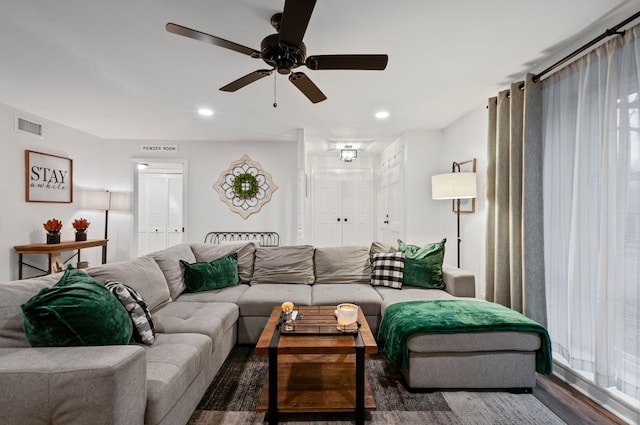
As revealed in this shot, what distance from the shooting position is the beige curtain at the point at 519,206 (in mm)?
2496

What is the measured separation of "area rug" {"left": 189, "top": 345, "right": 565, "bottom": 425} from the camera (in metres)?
1.77

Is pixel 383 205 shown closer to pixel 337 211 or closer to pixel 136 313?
pixel 337 211

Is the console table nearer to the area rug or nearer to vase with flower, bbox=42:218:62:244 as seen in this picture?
vase with flower, bbox=42:218:62:244

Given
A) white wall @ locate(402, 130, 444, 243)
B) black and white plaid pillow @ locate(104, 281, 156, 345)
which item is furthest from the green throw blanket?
white wall @ locate(402, 130, 444, 243)

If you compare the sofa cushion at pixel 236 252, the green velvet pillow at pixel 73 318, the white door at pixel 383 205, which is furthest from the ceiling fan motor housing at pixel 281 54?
the white door at pixel 383 205

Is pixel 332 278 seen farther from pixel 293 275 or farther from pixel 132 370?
pixel 132 370

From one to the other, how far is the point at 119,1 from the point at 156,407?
7.52 feet

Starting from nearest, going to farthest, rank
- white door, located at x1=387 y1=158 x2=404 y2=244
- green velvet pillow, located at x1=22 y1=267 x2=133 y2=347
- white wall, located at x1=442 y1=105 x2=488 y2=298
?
green velvet pillow, located at x1=22 y1=267 x2=133 y2=347 < white wall, located at x1=442 y1=105 x2=488 y2=298 < white door, located at x1=387 y1=158 x2=404 y2=244

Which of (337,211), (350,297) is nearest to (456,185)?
(350,297)

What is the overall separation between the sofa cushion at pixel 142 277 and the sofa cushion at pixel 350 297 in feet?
4.23

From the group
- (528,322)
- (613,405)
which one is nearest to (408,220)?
(528,322)

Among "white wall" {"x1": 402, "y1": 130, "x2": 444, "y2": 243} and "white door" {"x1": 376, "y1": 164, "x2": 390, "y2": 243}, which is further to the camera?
"white door" {"x1": 376, "y1": 164, "x2": 390, "y2": 243}

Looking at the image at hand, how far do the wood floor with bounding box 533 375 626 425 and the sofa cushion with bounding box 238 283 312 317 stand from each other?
1835 millimetres

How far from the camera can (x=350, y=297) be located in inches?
110
